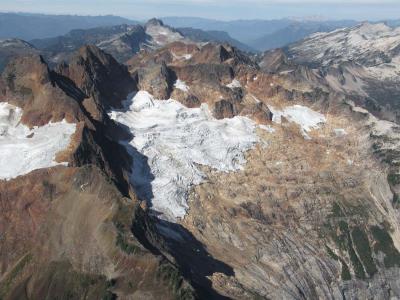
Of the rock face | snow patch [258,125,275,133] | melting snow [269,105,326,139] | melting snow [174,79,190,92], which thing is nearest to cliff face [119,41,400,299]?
melting snow [269,105,326,139]

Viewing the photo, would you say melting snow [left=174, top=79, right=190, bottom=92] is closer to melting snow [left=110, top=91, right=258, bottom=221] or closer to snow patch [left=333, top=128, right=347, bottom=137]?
melting snow [left=110, top=91, right=258, bottom=221]

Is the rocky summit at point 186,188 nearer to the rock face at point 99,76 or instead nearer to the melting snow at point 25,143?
the melting snow at point 25,143

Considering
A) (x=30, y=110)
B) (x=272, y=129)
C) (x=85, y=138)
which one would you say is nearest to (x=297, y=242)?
(x=272, y=129)

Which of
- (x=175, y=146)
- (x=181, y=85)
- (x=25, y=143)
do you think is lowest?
(x=175, y=146)

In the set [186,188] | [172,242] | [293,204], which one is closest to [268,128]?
[293,204]

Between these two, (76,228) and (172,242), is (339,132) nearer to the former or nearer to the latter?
(172,242)

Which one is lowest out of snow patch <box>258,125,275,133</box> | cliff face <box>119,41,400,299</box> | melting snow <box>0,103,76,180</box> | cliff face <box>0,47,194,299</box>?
cliff face <box>119,41,400,299</box>

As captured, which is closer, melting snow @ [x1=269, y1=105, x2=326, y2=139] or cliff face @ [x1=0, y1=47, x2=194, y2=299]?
cliff face @ [x1=0, y1=47, x2=194, y2=299]
